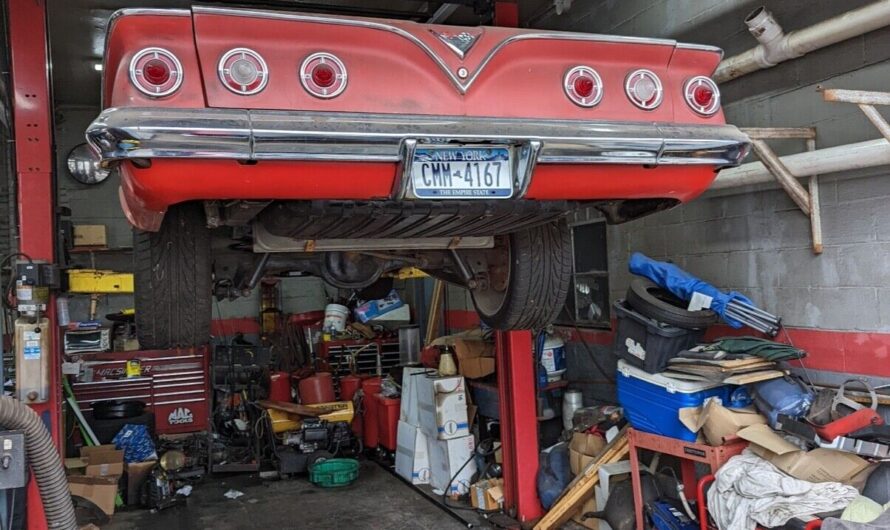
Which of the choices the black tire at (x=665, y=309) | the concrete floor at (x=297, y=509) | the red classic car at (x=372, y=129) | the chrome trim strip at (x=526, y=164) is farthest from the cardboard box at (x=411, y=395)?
the chrome trim strip at (x=526, y=164)

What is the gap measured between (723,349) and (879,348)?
0.67 metres

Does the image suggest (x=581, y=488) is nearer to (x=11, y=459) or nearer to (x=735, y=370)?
(x=735, y=370)

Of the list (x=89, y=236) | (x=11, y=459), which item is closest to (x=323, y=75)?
(x=11, y=459)

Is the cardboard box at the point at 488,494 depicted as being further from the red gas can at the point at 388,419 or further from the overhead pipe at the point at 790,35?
the overhead pipe at the point at 790,35

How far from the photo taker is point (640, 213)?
255 cm

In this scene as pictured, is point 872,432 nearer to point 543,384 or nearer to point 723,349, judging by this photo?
point 723,349

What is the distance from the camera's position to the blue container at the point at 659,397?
3.52 m

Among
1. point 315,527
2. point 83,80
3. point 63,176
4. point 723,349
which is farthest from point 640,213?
point 63,176

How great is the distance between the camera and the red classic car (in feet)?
5.59

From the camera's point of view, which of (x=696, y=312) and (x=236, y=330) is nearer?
(x=696, y=312)

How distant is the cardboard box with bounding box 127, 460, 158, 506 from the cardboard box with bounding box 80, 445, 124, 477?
7 centimetres

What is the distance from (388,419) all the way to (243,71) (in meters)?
4.73

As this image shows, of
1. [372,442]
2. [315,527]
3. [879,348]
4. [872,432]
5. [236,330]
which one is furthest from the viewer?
[236,330]

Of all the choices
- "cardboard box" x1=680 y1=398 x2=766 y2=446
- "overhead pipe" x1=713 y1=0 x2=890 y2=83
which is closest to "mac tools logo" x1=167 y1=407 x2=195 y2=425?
"cardboard box" x1=680 y1=398 x2=766 y2=446
